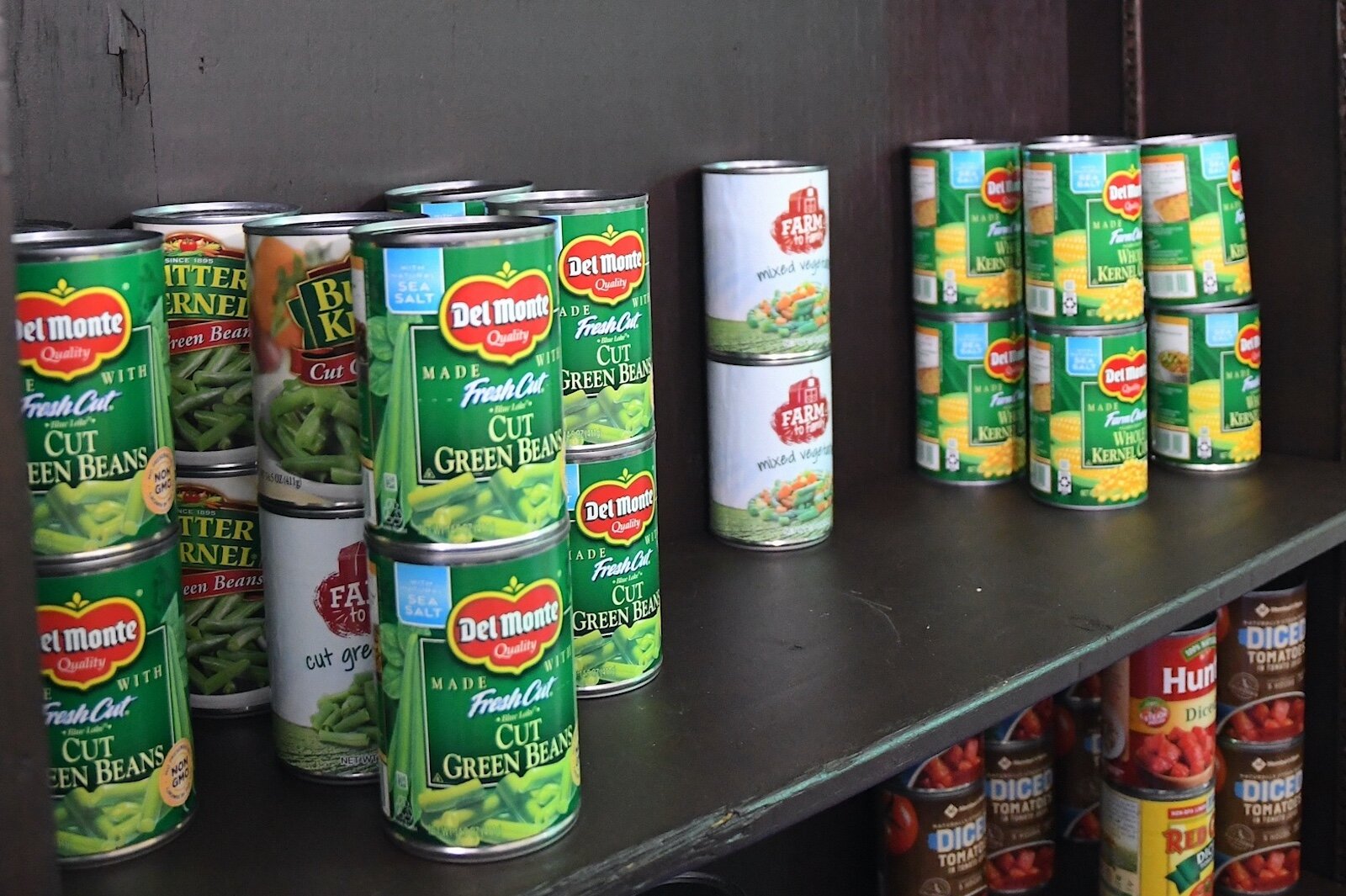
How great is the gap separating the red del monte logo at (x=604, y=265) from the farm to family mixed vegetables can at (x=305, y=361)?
0.78ft

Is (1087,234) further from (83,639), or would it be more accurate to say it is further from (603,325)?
(83,639)

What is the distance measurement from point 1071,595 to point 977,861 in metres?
0.49

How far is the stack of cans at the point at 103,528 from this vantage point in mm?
1014

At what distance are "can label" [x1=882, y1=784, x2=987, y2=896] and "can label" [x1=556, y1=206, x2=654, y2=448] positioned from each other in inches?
30.1

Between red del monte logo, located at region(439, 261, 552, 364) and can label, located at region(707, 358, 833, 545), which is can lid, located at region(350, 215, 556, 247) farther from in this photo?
can label, located at region(707, 358, 833, 545)

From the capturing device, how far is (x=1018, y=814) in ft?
6.78

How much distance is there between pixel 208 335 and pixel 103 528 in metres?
0.25

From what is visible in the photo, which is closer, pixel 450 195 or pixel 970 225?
pixel 450 195

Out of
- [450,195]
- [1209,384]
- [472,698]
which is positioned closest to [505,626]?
[472,698]

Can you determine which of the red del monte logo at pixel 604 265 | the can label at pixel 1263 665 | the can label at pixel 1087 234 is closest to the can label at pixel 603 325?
the red del monte logo at pixel 604 265

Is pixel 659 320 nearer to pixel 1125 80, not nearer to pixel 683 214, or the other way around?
pixel 683 214

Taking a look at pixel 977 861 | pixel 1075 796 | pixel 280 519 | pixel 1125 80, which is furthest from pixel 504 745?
pixel 1125 80

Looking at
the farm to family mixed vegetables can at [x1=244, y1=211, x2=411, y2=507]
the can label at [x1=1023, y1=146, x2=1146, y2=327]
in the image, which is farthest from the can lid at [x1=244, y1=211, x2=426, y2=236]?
the can label at [x1=1023, y1=146, x2=1146, y2=327]

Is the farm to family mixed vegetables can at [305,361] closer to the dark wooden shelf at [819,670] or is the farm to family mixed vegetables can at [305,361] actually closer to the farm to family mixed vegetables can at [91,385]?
the farm to family mixed vegetables can at [91,385]
